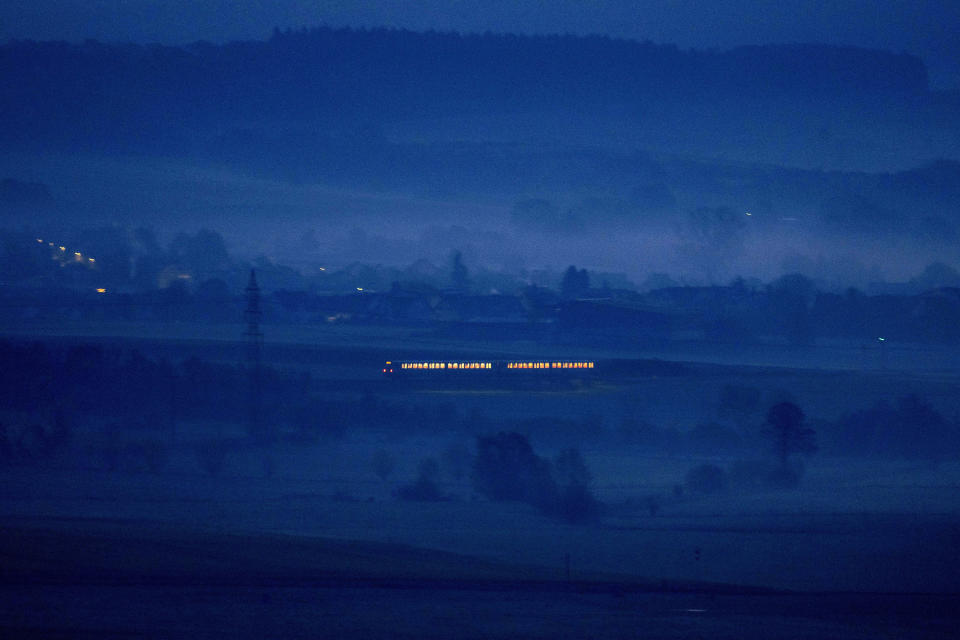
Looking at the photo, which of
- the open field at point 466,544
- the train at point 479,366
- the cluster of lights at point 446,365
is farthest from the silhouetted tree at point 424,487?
the cluster of lights at point 446,365

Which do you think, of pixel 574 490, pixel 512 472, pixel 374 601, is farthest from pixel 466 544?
pixel 374 601

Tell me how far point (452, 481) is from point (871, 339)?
56.1 ft

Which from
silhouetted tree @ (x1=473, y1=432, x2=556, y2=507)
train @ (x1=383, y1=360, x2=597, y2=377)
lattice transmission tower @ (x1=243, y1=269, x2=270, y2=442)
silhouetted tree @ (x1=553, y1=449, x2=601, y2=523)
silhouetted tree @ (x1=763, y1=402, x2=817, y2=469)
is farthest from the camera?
train @ (x1=383, y1=360, x2=597, y2=377)

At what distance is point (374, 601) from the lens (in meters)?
11.2

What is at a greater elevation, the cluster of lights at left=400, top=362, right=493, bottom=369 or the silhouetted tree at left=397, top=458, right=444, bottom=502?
the cluster of lights at left=400, top=362, right=493, bottom=369

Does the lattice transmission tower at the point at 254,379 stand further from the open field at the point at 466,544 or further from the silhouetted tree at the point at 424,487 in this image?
the silhouetted tree at the point at 424,487

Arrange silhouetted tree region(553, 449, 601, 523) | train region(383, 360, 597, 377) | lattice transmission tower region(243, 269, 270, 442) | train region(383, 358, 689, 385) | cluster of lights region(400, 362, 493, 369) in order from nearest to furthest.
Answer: silhouetted tree region(553, 449, 601, 523) → lattice transmission tower region(243, 269, 270, 442) → train region(383, 358, 689, 385) → train region(383, 360, 597, 377) → cluster of lights region(400, 362, 493, 369)

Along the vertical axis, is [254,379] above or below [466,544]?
above

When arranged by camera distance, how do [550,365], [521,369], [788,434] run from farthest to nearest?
[550,365]
[521,369]
[788,434]

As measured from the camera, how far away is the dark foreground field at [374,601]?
10.4 m

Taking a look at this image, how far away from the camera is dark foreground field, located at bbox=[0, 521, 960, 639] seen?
10.4m

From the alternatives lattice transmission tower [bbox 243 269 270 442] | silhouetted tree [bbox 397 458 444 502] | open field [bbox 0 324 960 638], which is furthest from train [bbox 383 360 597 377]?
silhouetted tree [bbox 397 458 444 502]

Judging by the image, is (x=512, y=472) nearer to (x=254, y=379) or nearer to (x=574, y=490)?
(x=574, y=490)

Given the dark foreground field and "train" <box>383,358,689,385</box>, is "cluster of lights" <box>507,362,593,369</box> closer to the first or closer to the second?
"train" <box>383,358,689,385</box>
